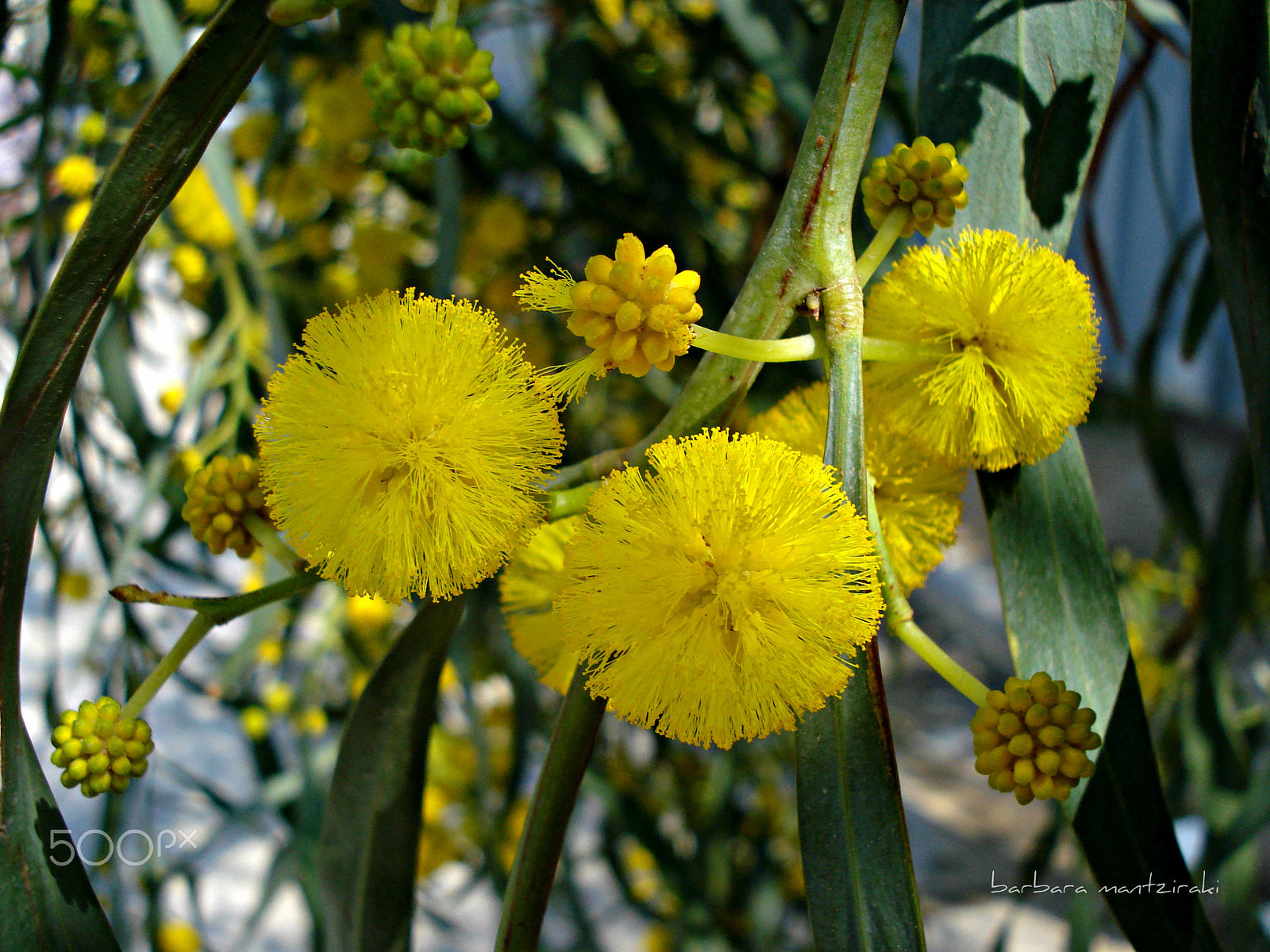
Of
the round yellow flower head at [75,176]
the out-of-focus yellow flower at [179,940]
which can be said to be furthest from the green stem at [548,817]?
the out-of-focus yellow flower at [179,940]

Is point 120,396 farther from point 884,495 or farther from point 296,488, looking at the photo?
point 884,495

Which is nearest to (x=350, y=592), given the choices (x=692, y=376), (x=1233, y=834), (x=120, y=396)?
(x=692, y=376)

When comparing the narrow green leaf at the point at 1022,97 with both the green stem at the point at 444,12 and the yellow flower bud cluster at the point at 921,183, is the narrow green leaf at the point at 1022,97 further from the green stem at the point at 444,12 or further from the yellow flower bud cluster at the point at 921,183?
the green stem at the point at 444,12

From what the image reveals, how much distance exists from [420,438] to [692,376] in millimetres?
109

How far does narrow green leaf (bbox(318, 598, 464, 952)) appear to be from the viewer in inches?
19.4

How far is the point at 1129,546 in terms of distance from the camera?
3217mm

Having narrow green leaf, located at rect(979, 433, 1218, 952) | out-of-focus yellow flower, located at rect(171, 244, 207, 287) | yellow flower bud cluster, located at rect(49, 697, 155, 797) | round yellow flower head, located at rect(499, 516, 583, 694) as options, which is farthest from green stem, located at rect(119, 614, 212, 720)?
out-of-focus yellow flower, located at rect(171, 244, 207, 287)

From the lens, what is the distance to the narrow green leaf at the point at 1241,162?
0.45 metres

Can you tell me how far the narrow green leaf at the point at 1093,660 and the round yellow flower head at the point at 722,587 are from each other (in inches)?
5.5

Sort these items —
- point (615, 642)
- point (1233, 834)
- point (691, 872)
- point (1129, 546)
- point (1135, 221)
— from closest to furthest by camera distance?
point (615, 642) < point (1233, 834) < point (691, 872) < point (1129, 546) < point (1135, 221)

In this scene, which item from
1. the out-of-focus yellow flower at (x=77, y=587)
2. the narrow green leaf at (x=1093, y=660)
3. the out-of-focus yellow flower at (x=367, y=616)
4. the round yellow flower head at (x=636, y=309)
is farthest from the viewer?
the out-of-focus yellow flower at (x=77, y=587)

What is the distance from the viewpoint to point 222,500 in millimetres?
442

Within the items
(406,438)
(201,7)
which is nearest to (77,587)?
(201,7)

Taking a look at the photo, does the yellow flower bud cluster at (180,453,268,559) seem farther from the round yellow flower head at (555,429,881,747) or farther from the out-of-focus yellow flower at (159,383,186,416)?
the out-of-focus yellow flower at (159,383,186,416)
